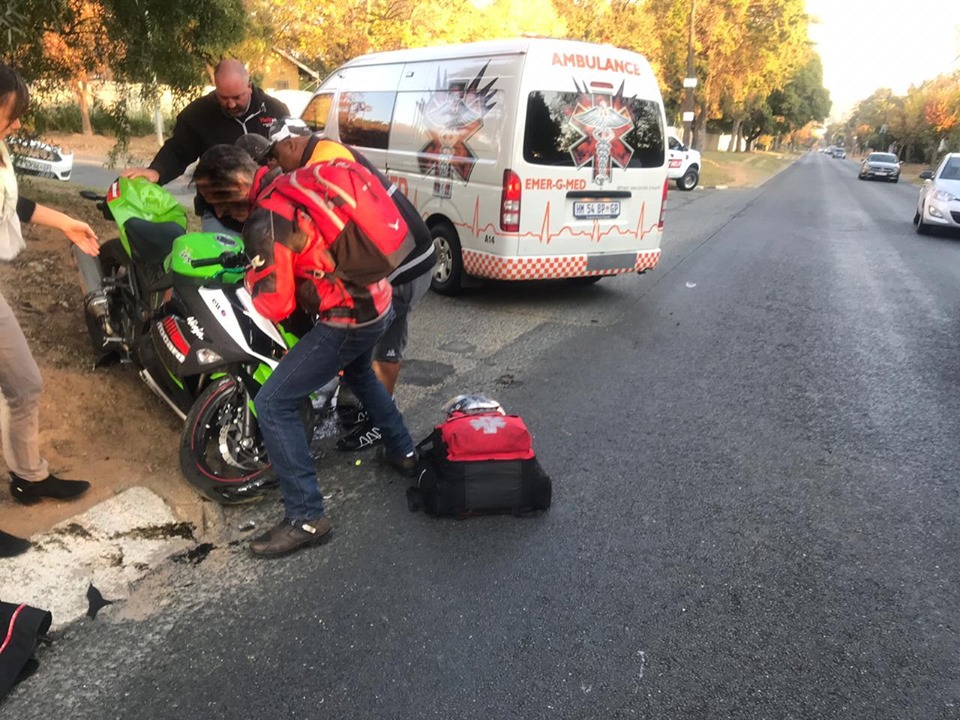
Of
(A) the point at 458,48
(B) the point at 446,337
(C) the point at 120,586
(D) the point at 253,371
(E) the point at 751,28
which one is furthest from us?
(E) the point at 751,28

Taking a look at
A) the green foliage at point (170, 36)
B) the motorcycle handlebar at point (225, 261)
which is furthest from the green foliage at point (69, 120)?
the motorcycle handlebar at point (225, 261)

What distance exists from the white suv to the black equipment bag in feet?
69.6

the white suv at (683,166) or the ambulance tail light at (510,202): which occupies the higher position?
the white suv at (683,166)

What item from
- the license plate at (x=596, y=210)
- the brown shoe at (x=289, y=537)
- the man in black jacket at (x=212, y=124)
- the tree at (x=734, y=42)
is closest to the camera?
the brown shoe at (x=289, y=537)

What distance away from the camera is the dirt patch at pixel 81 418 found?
11.3 ft

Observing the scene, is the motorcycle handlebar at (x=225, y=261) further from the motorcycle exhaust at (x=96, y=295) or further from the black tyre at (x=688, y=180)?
the black tyre at (x=688, y=180)

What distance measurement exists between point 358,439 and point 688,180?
2306cm

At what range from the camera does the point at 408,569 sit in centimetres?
309

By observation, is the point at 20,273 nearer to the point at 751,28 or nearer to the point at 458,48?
the point at 458,48

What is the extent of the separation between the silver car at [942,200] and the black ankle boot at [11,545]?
1579 centimetres

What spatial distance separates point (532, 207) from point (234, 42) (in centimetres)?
303

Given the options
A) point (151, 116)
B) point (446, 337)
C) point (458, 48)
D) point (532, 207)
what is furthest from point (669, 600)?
point (151, 116)

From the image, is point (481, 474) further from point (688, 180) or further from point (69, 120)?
point (688, 180)

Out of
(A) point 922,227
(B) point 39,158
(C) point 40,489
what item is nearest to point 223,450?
(C) point 40,489
